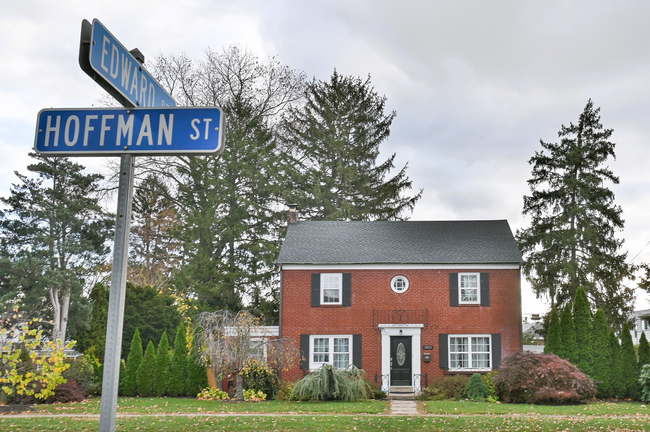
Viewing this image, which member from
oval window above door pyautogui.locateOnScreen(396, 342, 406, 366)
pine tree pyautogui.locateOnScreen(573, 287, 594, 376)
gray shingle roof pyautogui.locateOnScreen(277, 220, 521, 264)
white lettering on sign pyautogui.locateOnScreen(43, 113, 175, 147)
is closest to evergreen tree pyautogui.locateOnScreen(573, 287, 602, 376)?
pine tree pyautogui.locateOnScreen(573, 287, 594, 376)

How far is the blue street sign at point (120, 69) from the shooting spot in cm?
310

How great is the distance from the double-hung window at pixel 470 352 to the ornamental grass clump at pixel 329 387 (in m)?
4.83

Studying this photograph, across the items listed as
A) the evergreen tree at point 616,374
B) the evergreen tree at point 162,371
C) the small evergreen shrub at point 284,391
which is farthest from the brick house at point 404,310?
the evergreen tree at point 162,371

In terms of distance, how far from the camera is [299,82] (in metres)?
40.7

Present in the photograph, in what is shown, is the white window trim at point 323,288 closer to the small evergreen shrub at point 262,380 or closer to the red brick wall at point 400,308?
the red brick wall at point 400,308

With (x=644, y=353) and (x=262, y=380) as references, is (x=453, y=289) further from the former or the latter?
(x=262, y=380)

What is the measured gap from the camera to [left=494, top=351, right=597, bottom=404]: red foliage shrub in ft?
63.2

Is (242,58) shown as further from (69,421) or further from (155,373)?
(69,421)

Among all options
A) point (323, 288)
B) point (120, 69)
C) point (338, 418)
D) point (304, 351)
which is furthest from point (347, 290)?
point (120, 69)

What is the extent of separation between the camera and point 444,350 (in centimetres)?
2366

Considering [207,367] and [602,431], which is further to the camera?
[207,367]

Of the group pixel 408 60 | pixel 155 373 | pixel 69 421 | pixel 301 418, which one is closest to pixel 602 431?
pixel 301 418

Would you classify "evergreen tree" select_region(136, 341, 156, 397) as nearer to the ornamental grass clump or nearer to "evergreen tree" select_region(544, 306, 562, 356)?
the ornamental grass clump

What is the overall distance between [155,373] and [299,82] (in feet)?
75.3
